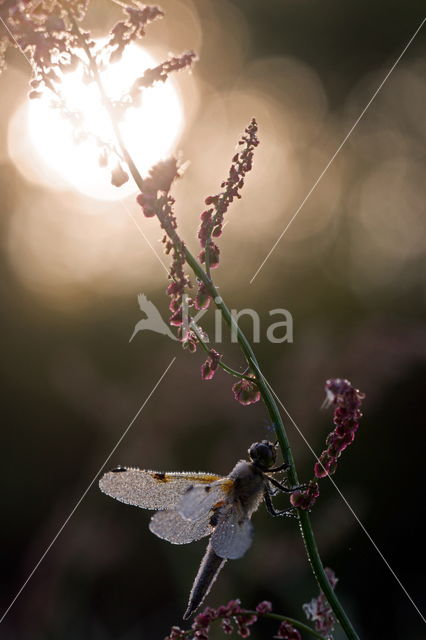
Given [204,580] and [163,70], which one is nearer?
[163,70]

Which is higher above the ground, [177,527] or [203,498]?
[203,498]

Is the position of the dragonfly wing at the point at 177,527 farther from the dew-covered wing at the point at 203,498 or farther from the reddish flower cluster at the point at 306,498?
the reddish flower cluster at the point at 306,498

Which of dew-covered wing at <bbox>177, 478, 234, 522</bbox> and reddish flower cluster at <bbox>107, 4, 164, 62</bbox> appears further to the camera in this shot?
dew-covered wing at <bbox>177, 478, 234, 522</bbox>

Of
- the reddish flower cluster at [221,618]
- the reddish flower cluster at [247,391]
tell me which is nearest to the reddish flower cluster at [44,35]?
the reddish flower cluster at [247,391]

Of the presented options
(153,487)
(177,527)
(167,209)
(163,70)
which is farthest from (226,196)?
(177,527)

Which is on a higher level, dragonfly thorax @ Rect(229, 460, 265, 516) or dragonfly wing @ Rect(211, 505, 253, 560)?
dragonfly thorax @ Rect(229, 460, 265, 516)

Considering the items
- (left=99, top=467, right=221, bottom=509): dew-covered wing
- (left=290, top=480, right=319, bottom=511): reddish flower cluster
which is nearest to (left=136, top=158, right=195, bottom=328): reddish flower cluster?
(left=290, top=480, right=319, bottom=511): reddish flower cluster

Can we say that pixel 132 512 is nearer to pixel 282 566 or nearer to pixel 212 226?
pixel 282 566

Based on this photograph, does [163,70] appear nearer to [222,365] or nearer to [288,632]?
[222,365]

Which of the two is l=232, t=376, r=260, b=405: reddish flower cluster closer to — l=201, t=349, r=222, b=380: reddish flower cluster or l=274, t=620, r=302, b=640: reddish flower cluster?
l=201, t=349, r=222, b=380: reddish flower cluster
